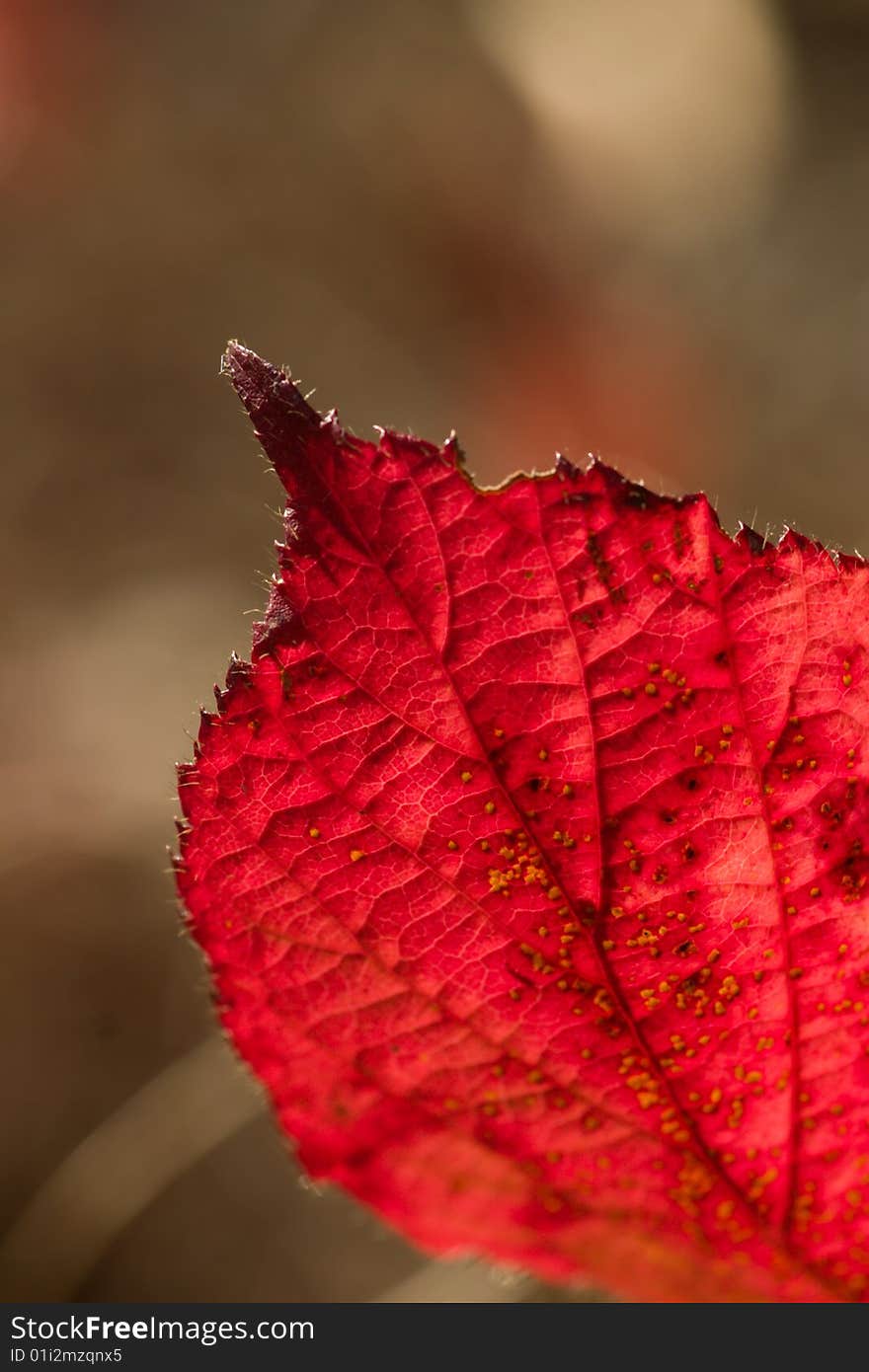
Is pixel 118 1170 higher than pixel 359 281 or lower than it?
lower

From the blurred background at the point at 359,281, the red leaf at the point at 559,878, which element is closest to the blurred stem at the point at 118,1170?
the blurred background at the point at 359,281

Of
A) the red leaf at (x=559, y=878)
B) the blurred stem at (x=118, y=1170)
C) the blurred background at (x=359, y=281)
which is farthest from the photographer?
the blurred background at (x=359, y=281)

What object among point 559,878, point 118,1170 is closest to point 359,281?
point 118,1170

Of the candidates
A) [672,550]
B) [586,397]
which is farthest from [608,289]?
[672,550]

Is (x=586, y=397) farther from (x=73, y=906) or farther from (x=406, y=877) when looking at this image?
(x=406, y=877)

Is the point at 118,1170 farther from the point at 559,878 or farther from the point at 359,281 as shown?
the point at 359,281

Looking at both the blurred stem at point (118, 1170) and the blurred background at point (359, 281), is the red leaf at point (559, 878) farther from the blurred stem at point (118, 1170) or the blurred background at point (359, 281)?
the blurred background at point (359, 281)

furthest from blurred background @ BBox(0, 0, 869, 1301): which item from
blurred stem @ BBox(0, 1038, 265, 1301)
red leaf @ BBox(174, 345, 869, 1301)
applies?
red leaf @ BBox(174, 345, 869, 1301)
